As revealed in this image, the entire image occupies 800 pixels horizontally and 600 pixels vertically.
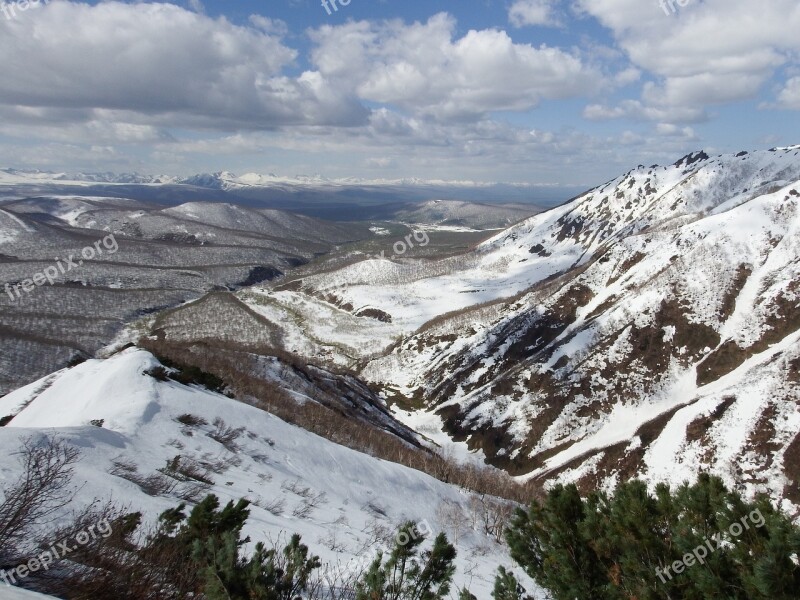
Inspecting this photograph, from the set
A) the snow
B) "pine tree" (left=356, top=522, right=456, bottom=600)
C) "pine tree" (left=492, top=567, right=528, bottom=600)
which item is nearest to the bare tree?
the snow

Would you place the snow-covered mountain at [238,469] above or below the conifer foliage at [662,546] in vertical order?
below

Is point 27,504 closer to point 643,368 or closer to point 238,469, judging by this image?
point 238,469

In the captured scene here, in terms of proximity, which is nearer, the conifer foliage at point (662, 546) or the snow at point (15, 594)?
the snow at point (15, 594)

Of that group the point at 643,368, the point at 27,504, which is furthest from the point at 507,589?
the point at 643,368

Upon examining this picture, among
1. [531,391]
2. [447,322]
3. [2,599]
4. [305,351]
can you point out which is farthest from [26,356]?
[2,599]

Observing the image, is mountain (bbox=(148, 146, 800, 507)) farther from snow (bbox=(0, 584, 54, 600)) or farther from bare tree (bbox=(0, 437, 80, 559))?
snow (bbox=(0, 584, 54, 600))

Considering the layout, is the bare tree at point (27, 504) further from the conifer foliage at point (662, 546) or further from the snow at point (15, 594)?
the conifer foliage at point (662, 546)

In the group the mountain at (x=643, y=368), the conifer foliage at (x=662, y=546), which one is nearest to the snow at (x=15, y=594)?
the conifer foliage at (x=662, y=546)

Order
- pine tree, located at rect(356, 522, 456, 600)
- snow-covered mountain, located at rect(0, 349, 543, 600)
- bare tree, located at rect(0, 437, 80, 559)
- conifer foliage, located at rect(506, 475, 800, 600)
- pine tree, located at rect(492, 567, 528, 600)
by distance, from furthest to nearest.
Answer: snow-covered mountain, located at rect(0, 349, 543, 600)
pine tree, located at rect(492, 567, 528, 600)
bare tree, located at rect(0, 437, 80, 559)
pine tree, located at rect(356, 522, 456, 600)
conifer foliage, located at rect(506, 475, 800, 600)

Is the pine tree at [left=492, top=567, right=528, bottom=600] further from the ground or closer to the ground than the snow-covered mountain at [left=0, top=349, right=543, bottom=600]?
further from the ground
